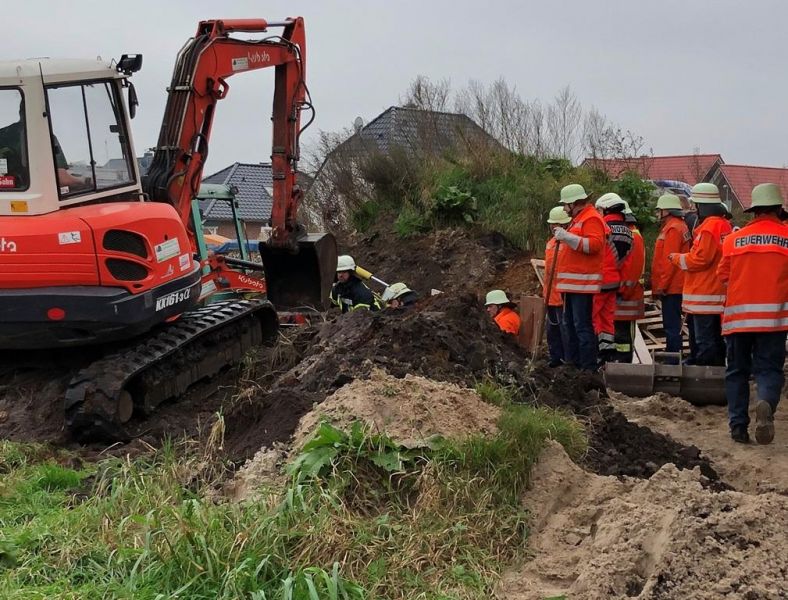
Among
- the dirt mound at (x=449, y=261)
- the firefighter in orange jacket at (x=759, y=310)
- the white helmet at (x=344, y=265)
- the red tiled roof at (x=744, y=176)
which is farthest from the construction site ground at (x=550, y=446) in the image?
the red tiled roof at (x=744, y=176)

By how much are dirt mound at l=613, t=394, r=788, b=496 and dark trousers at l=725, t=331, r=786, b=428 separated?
297 mm

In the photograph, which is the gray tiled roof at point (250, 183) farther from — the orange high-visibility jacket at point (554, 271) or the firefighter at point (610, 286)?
the firefighter at point (610, 286)

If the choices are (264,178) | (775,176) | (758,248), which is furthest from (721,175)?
(758,248)

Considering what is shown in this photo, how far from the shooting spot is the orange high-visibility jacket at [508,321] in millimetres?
10188

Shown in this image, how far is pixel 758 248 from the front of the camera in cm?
696

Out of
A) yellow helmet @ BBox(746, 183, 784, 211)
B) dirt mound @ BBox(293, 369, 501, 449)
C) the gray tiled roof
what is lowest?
the gray tiled roof

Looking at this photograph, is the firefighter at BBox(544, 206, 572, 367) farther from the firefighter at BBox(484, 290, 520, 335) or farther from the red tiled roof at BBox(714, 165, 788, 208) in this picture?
the red tiled roof at BBox(714, 165, 788, 208)

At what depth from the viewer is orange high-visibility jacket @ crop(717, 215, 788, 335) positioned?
6887mm

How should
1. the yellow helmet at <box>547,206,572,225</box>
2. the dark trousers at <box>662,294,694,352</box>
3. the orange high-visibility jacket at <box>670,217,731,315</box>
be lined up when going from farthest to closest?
the yellow helmet at <box>547,206,572,225</box> < the dark trousers at <box>662,294,694,352</box> < the orange high-visibility jacket at <box>670,217,731,315</box>

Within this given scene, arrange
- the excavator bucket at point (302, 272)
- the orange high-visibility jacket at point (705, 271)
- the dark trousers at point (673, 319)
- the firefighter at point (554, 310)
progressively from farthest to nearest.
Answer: the excavator bucket at point (302, 272) < the dark trousers at point (673, 319) < the firefighter at point (554, 310) < the orange high-visibility jacket at point (705, 271)

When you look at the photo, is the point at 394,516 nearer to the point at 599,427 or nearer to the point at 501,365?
the point at 599,427

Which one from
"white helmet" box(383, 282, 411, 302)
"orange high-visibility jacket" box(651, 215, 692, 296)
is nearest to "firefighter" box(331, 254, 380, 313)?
"white helmet" box(383, 282, 411, 302)

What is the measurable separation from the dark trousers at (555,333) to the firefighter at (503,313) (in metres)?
0.37

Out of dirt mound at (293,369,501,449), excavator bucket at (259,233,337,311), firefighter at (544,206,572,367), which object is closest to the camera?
dirt mound at (293,369,501,449)
